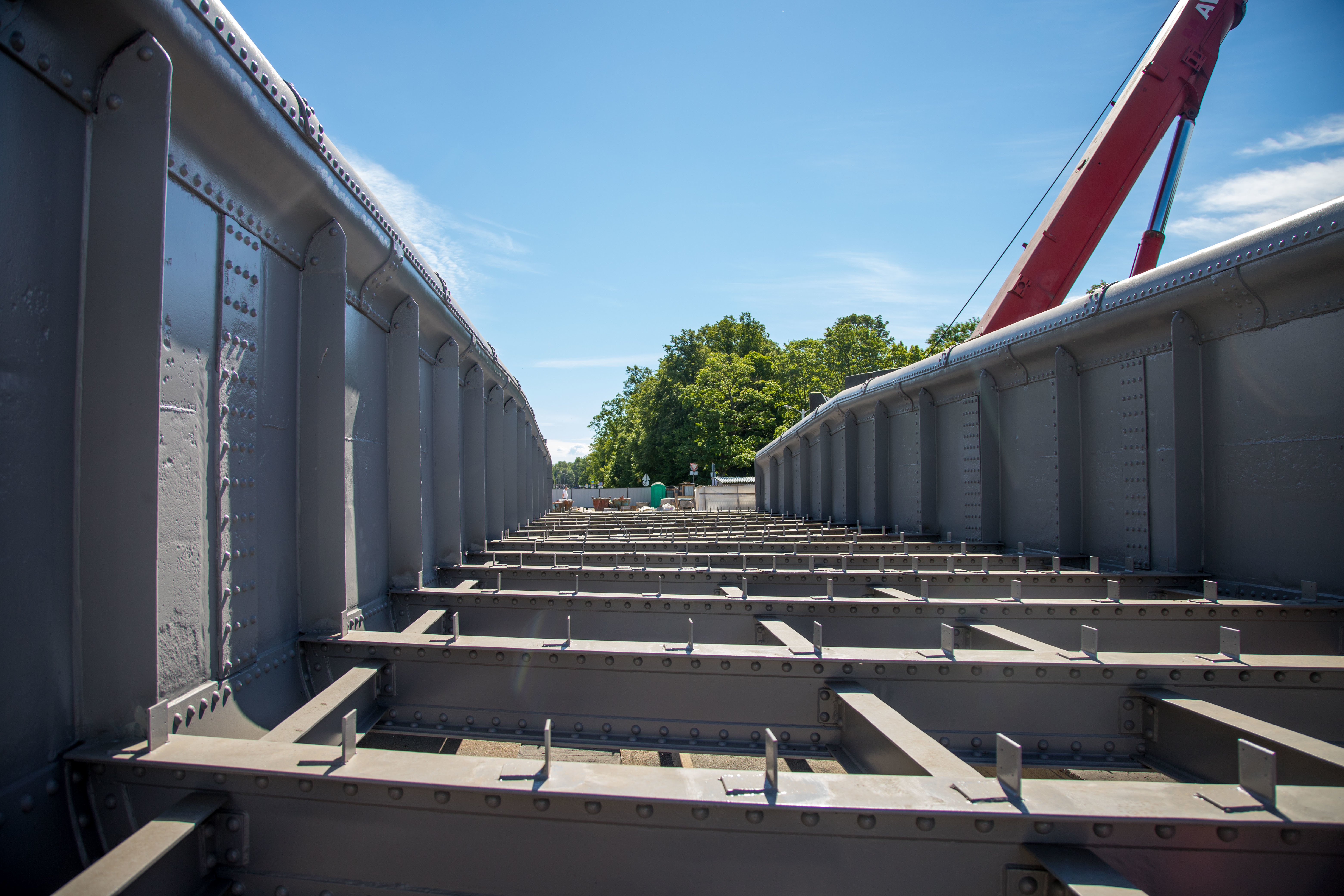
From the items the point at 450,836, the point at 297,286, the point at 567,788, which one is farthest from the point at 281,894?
the point at 297,286

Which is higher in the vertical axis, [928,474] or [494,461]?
[494,461]

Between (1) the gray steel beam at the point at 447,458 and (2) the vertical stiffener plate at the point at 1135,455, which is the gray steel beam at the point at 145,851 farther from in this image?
(2) the vertical stiffener plate at the point at 1135,455

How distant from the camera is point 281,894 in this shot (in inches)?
84.6

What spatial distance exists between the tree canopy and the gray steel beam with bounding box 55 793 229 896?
39822 mm

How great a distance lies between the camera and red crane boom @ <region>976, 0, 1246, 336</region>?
34.1 ft

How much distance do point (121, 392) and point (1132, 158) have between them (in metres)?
14.0

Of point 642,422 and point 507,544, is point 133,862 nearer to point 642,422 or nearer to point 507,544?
point 507,544

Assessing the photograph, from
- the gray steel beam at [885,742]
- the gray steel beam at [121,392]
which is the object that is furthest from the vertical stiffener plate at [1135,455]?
the gray steel beam at [121,392]

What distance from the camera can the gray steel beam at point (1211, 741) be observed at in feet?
7.61

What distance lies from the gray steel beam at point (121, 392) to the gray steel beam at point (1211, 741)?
3976 millimetres

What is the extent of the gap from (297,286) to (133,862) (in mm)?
3058

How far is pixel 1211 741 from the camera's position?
2.71 m

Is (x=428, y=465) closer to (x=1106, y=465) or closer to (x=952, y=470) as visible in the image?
(x=1106, y=465)

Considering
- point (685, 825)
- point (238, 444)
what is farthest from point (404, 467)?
point (685, 825)
